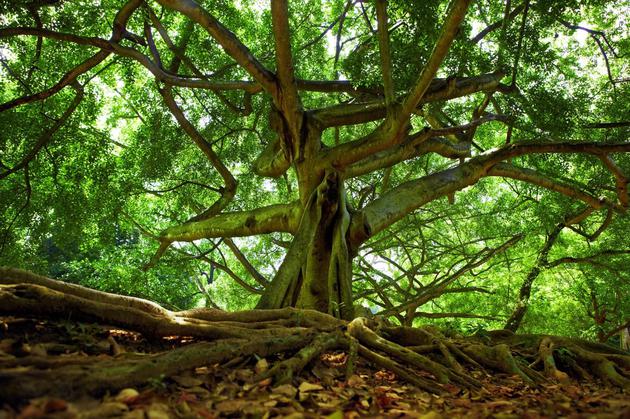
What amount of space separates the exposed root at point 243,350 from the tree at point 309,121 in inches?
1.3

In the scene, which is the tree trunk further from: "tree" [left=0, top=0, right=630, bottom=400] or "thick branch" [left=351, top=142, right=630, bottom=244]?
"thick branch" [left=351, top=142, right=630, bottom=244]

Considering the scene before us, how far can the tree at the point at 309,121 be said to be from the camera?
4.89 meters

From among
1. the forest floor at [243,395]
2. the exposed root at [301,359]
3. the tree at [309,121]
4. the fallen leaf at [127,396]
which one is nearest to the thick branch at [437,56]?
the tree at [309,121]

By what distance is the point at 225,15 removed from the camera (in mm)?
7633

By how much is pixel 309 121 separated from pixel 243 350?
4051 mm

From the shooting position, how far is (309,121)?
239 inches

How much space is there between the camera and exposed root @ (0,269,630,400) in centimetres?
177

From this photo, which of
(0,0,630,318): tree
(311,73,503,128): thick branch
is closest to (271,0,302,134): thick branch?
(0,0,630,318): tree

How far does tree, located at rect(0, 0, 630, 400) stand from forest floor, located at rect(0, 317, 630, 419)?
0.22 metres

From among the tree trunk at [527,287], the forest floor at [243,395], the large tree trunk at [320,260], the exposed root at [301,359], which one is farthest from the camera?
the tree trunk at [527,287]

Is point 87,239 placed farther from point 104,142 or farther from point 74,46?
point 74,46

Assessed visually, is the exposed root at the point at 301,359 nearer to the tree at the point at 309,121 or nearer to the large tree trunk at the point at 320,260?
the tree at the point at 309,121

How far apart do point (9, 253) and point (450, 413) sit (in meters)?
8.85

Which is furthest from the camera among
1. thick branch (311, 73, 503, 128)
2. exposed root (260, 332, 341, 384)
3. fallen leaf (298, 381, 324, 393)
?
thick branch (311, 73, 503, 128)
